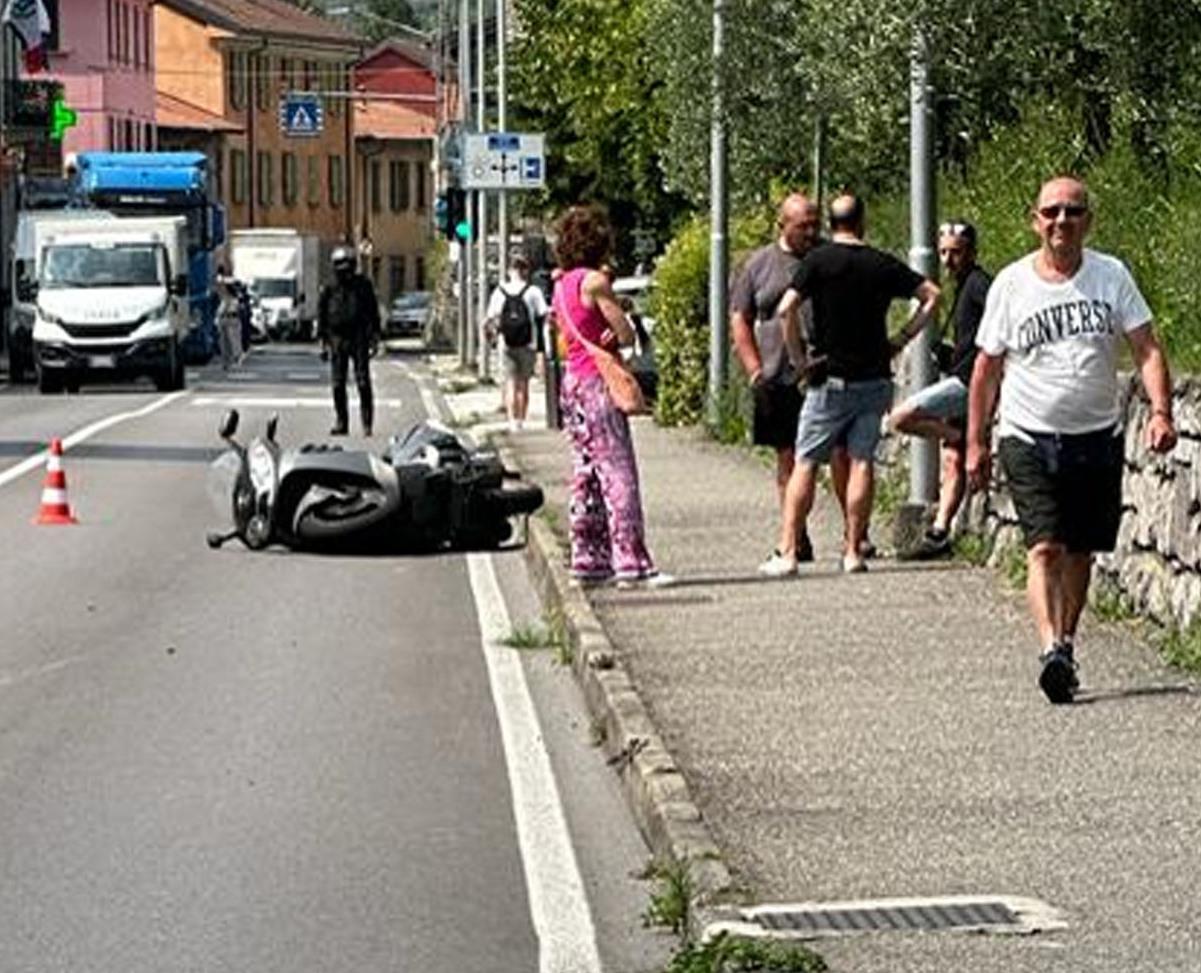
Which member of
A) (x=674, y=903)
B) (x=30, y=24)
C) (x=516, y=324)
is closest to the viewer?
(x=674, y=903)

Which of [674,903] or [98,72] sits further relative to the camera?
[98,72]

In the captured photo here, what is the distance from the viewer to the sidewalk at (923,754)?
8.95 m

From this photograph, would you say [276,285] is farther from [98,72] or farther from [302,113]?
[98,72]

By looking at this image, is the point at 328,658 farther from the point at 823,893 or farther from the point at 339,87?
the point at 339,87

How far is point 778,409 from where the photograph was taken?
18312 millimetres

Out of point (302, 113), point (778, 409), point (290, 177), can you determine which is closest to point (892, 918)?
point (778, 409)

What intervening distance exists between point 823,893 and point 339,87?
424ft

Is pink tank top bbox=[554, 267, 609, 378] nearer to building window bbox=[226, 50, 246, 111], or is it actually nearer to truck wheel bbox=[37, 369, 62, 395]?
truck wheel bbox=[37, 369, 62, 395]

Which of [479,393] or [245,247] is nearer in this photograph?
[479,393]

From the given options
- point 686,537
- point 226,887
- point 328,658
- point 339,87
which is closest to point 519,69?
point 686,537

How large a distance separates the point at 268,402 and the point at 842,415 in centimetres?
2905

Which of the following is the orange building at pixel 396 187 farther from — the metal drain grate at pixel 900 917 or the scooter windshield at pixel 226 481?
the metal drain grate at pixel 900 917

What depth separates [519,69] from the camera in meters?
66.2

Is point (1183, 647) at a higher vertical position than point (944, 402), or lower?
lower
